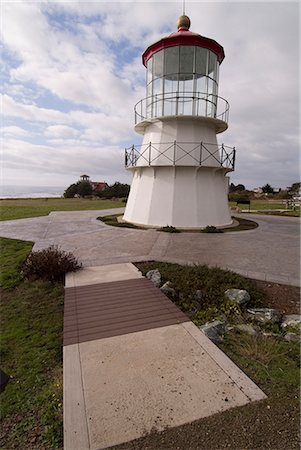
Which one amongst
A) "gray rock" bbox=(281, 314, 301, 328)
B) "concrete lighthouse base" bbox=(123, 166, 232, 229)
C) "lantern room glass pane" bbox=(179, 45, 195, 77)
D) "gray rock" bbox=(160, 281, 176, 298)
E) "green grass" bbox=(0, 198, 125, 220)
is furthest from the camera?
"green grass" bbox=(0, 198, 125, 220)

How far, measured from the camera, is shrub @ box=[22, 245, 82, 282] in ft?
22.7

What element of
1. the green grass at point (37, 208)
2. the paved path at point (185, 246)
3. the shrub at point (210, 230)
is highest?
the green grass at point (37, 208)

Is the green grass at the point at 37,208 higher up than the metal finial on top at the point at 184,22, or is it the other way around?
the metal finial on top at the point at 184,22

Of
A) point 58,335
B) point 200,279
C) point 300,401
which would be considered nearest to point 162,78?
point 200,279

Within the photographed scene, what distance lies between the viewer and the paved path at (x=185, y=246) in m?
8.14

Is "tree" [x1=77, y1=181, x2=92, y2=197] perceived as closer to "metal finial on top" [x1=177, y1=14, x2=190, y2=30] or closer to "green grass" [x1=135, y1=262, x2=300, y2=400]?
"metal finial on top" [x1=177, y1=14, x2=190, y2=30]

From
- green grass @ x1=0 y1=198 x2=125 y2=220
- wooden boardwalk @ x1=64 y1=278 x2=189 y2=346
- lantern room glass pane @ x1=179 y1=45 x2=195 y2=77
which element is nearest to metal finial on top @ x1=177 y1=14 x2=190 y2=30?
lantern room glass pane @ x1=179 y1=45 x2=195 y2=77

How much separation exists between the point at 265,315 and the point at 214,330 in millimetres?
1295

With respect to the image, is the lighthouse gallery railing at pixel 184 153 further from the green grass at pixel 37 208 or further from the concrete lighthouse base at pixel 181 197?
the green grass at pixel 37 208

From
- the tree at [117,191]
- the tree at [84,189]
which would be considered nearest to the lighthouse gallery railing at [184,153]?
the tree at [117,191]

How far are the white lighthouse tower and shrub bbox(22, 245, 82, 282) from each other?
814 cm

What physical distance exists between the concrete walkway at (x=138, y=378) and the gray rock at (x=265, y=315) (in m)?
1.36

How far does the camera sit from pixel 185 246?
10625 mm

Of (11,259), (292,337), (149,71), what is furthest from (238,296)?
(149,71)
